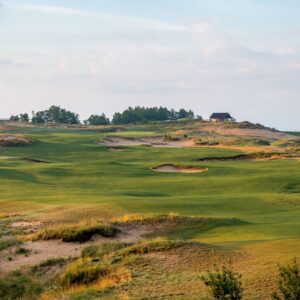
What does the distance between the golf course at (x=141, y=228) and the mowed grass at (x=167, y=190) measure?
2.9 inches

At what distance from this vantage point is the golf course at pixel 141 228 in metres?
16.1

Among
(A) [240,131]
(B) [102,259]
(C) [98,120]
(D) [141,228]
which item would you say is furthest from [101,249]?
(C) [98,120]

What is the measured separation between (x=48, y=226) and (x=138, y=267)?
1023 centimetres

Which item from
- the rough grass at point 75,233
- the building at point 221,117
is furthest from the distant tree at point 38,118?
the rough grass at point 75,233

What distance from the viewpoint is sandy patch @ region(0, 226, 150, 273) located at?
811 inches

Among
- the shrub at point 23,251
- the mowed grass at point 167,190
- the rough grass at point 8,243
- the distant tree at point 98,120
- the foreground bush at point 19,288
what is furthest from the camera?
the distant tree at point 98,120

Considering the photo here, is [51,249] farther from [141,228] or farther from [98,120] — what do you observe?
[98,120]

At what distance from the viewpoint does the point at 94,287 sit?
51.8 feet

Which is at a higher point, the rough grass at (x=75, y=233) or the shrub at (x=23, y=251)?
the rough grass at (x=75, y=233)

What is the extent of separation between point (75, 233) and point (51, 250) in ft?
4.96

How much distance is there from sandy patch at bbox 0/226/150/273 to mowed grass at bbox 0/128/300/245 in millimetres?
2178

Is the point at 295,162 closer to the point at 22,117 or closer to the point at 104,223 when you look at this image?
the point at 104,223

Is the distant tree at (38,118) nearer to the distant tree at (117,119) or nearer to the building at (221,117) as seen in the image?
the distant tree at (117,119)

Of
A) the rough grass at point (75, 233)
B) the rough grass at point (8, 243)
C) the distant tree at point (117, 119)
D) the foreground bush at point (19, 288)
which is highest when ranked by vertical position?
the distant tree at point (117, 119)
